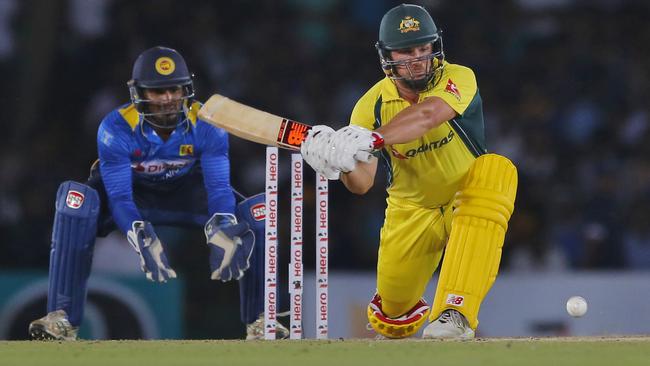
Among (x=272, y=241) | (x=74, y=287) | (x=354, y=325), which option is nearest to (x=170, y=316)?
(x=354, y=325)

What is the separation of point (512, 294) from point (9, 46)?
447 centimetres

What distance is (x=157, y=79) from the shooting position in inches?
233

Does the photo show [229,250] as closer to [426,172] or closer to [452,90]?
[426,172]

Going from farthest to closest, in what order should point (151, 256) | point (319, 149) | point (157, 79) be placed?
point (157, 79) → point (151, 256) → point (319, 149)

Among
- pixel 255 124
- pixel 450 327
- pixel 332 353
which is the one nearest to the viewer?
pixel 332 353

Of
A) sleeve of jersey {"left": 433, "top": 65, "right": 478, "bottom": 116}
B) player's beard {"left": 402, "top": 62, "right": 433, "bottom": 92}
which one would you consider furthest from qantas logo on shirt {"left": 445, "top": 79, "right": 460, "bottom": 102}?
player's beard {"left": 402, "top": 62, "right": 433, "bottom": 92}

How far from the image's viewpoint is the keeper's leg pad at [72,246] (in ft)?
19.4

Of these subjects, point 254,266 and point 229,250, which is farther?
point 254,266

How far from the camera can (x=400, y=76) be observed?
566 cm

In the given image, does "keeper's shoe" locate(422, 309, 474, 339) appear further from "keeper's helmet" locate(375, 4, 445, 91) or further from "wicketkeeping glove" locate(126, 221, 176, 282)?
"wicketkeeping glove" locate(126, 221, 176, 282)

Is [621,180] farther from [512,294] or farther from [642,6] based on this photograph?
[642,6]

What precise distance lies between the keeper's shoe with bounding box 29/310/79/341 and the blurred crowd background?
8.46 ft

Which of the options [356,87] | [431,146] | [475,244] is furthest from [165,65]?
[356,87]

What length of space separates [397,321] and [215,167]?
4.07 feet
